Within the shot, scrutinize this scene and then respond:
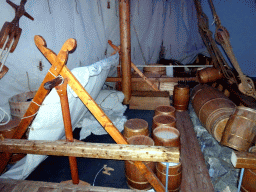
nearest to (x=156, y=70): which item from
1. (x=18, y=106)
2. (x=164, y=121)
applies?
(x=164, y=121)

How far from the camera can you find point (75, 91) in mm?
1941

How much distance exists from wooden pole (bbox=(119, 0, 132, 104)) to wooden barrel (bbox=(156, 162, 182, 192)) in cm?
319

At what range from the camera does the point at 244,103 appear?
11.2ft

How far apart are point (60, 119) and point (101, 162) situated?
1.19m

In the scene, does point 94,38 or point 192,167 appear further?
point 94,38

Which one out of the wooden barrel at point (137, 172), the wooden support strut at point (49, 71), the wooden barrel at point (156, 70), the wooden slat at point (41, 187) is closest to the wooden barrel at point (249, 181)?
the wooden barrel at point (137, 172)

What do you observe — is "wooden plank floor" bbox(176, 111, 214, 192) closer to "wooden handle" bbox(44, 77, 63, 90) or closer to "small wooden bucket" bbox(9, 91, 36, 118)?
"wooden handle" bbox(44, 77, 63, 90)

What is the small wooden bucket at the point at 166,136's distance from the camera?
2.27 metres

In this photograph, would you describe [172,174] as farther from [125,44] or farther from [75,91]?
[125,44]

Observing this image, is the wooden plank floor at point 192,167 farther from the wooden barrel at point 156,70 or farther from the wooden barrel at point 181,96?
the wooden barrel at point 156,70

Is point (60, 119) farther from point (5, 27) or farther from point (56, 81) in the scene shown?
point (5, 27)

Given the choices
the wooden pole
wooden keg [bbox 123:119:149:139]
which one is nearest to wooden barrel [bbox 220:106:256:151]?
wooden keg [bbox 123:119:149:139]

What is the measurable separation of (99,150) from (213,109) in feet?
8.90


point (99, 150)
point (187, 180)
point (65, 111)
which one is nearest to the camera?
point (99, 150)
